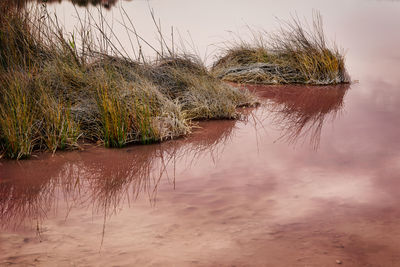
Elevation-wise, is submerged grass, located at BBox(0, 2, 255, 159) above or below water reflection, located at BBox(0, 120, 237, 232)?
above

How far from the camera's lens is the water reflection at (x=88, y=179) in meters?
3.03

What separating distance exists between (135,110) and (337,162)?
1.92 metres

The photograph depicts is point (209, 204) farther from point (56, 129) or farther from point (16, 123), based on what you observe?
point (16, 123)

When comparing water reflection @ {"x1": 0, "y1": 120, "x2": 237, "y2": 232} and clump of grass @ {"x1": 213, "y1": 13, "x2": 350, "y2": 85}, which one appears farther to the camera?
clump of grass @ {"x1": 213, "y1": 13, "x2": 350, "y2": 85}

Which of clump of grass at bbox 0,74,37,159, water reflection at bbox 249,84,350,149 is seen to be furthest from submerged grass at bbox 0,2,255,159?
water reflection at bbox 249,84,350,149

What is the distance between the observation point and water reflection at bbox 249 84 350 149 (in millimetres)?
5008

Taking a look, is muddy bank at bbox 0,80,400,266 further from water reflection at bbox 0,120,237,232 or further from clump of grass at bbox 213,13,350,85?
clump of grass at bbox 213,13,350,85

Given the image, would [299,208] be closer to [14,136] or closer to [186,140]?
[186,140]

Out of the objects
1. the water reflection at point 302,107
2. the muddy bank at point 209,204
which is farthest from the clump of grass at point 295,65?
the muddy bank at point 209,204

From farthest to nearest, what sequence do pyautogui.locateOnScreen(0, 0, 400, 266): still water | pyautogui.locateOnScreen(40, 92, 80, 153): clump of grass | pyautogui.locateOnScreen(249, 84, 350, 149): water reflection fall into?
pyautogui.locateOnScreen(249, 84, 350, 149): water reflection, pyautogui.locateOnScreen(40, 92, 80, 153): clump of grass, pyautogui.locateOnScreen(0, 0, 400, 266): still water

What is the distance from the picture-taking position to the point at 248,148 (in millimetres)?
4402

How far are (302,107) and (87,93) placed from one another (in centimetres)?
289

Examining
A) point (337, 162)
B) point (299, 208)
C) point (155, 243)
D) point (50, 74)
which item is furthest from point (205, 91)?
point (155, 243)

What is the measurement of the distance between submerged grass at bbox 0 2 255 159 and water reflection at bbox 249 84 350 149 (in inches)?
20.9
